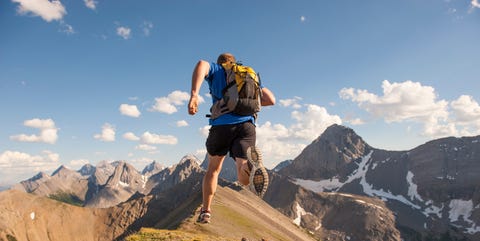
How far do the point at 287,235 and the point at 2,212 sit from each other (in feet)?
448

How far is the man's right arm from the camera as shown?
21.7 ft

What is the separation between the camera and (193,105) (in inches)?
259

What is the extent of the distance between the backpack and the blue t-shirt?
7 cm

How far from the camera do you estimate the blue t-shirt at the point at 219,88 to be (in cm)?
730

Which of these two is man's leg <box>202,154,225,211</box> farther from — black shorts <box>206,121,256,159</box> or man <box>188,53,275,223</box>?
black shorts <box>206,121,256,159</box>

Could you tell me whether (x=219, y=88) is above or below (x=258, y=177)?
above

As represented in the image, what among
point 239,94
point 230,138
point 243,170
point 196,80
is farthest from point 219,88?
point 243,170

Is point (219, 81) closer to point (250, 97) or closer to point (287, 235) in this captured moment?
point (250, 97)

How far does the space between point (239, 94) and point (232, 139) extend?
0.86 metres

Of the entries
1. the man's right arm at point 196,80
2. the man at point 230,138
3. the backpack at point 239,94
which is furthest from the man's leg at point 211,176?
the man's right arm at point 196,80

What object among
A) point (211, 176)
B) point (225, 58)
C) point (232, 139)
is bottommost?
point (211, 176)

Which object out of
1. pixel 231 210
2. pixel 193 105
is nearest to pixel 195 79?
pixel 193 105

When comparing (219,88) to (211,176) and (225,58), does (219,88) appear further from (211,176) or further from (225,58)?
(211,176)

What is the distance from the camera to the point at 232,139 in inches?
293
